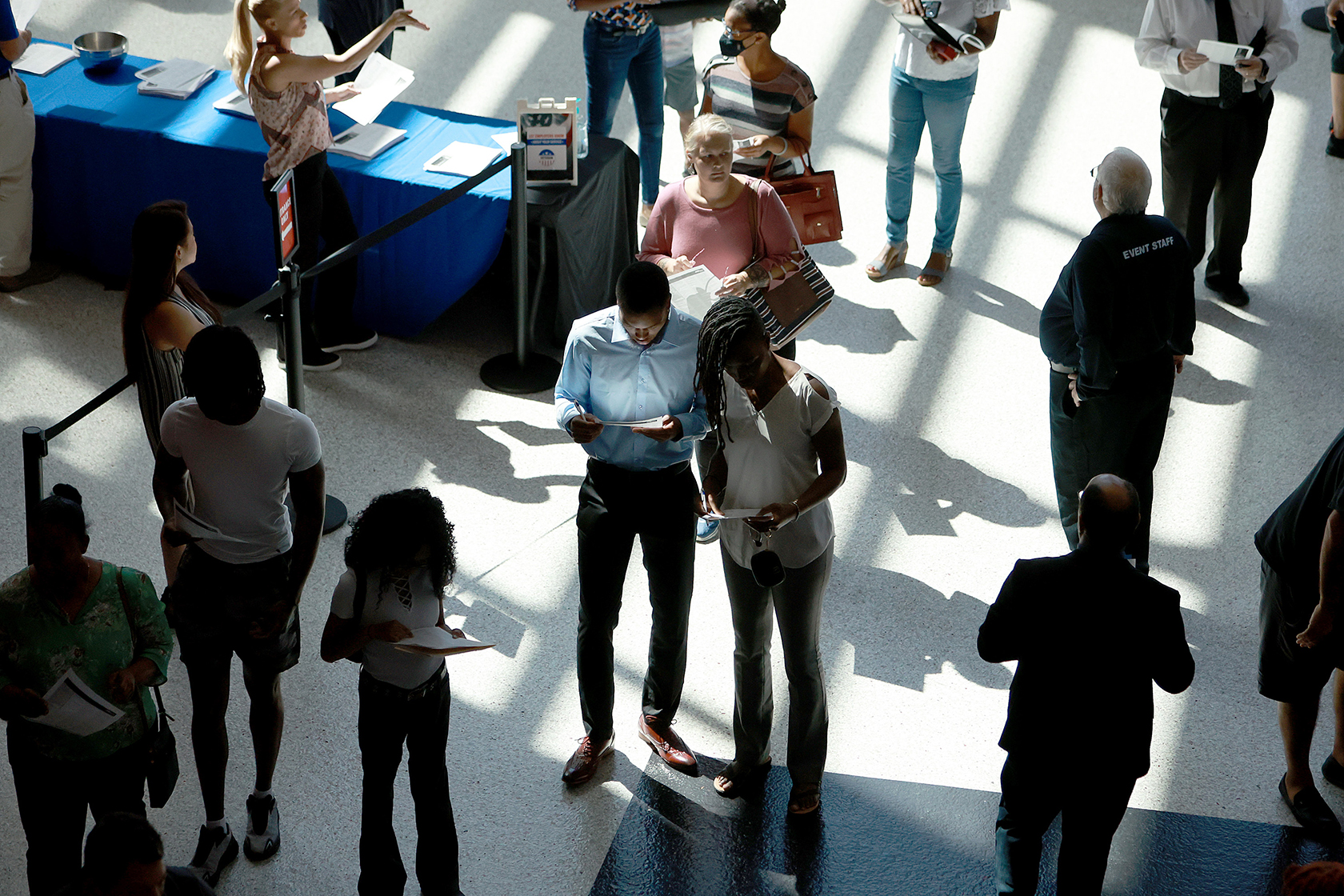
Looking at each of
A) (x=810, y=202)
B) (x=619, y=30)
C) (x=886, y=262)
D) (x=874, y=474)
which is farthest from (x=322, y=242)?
(x=886, y=262)

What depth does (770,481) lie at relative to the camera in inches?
146

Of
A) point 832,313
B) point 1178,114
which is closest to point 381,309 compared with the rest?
point 832,313

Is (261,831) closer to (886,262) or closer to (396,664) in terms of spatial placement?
(396,664)

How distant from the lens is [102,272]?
278 inches

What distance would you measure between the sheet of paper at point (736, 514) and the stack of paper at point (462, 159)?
3054 mm

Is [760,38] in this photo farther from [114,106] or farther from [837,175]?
[114,106]

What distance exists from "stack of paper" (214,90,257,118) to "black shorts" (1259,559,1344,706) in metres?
4.97

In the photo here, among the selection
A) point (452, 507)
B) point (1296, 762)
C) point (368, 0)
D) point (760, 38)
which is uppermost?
point (760, 38)

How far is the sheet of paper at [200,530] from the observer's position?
368 centimetres

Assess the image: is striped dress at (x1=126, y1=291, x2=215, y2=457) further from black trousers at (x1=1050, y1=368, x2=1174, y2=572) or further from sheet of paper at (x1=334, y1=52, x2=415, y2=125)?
black trousers at (x1=1050, y1=368, x2=1174, y2=572)

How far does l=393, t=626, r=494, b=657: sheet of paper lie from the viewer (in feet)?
10.9

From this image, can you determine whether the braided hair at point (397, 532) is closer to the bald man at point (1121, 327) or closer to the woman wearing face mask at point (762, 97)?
the bald man at point (1121, 327)

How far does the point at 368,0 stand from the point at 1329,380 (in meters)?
5.11

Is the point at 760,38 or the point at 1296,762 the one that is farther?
the point at 760,38
